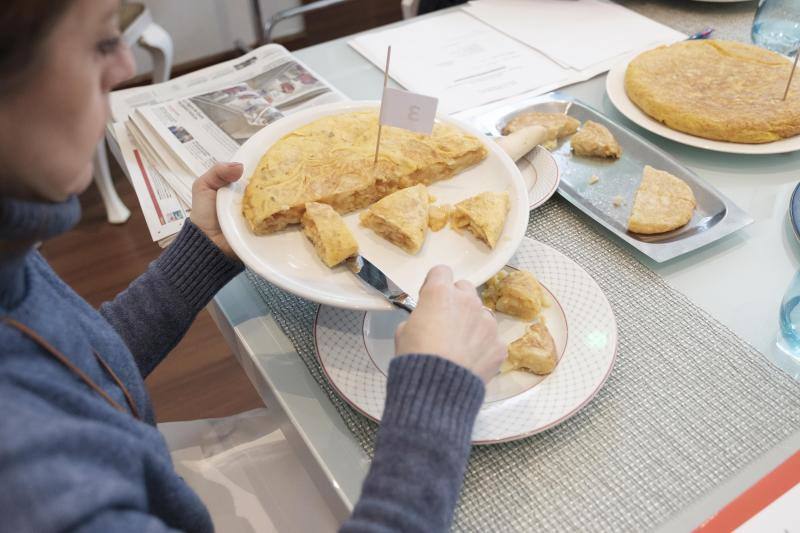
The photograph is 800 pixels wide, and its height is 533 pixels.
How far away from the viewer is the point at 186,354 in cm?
199

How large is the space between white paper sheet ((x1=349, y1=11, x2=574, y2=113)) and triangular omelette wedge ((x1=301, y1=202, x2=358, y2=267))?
60 cm

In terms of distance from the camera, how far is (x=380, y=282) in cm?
81

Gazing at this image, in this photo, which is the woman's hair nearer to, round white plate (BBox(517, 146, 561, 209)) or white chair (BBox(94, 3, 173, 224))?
round white plate (BBox(517, 146, 561, 209))

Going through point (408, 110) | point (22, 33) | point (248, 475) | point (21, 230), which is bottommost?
point (248, 475)

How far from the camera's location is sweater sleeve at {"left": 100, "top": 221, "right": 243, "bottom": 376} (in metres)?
0.92

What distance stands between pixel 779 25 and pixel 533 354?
1296mm

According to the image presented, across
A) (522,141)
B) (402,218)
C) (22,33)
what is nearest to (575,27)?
(522,141)

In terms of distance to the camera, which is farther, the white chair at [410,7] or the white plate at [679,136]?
the white chair at [410,7]

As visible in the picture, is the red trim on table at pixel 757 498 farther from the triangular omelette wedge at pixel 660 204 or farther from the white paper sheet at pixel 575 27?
the white paper sheet at pixel 575 27

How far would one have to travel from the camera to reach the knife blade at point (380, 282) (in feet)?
2.57

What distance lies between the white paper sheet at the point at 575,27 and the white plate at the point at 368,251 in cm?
72

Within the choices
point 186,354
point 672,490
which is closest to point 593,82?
point 672,490

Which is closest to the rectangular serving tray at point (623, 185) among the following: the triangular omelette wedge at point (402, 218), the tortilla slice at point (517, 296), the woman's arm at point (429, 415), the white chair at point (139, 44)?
the tortilla slice at point (517, 296)

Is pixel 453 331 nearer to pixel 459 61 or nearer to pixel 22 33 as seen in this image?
pixel 22 33
